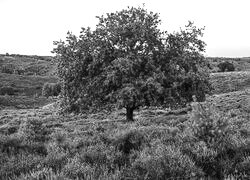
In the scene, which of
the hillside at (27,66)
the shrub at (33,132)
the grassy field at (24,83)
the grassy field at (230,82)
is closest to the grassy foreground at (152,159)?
the shrub at (33,132)

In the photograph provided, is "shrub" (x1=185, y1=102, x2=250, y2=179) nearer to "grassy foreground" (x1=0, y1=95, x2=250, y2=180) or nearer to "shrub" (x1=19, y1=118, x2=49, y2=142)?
"grassy foreground" (x1=0, y1=95, x2=250, y2=180)

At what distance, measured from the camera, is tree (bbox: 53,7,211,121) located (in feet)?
53.4

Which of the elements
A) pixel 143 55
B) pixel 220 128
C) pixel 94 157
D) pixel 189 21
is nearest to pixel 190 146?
pixel 220 128

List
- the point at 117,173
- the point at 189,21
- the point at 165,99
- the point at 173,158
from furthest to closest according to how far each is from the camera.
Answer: the point at 189,21, the point at 165,99, the point at 173,158, the point at 117,173

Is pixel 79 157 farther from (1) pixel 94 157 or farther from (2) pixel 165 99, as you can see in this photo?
(2) pixel 165 99

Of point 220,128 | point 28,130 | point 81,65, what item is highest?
point 81,65

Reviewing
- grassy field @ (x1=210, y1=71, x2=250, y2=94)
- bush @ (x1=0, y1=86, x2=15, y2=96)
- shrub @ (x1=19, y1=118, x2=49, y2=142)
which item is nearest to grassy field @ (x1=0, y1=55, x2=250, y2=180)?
shrub @ (x1=19, y1=118, x2=49, y2=142)

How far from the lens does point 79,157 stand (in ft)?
25.8

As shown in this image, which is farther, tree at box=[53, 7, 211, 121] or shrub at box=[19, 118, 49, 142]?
tree at box=[53, 7, 211, 121]

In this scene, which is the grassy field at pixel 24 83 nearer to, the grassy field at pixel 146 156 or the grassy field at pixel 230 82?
the grassy field at pixel 230 82

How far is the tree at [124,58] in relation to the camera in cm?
1628

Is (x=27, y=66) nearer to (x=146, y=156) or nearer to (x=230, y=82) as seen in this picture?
(x=230, y=82)

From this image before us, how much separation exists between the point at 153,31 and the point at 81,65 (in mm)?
4908

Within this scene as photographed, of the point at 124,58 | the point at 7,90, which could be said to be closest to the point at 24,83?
the point at 7,90
